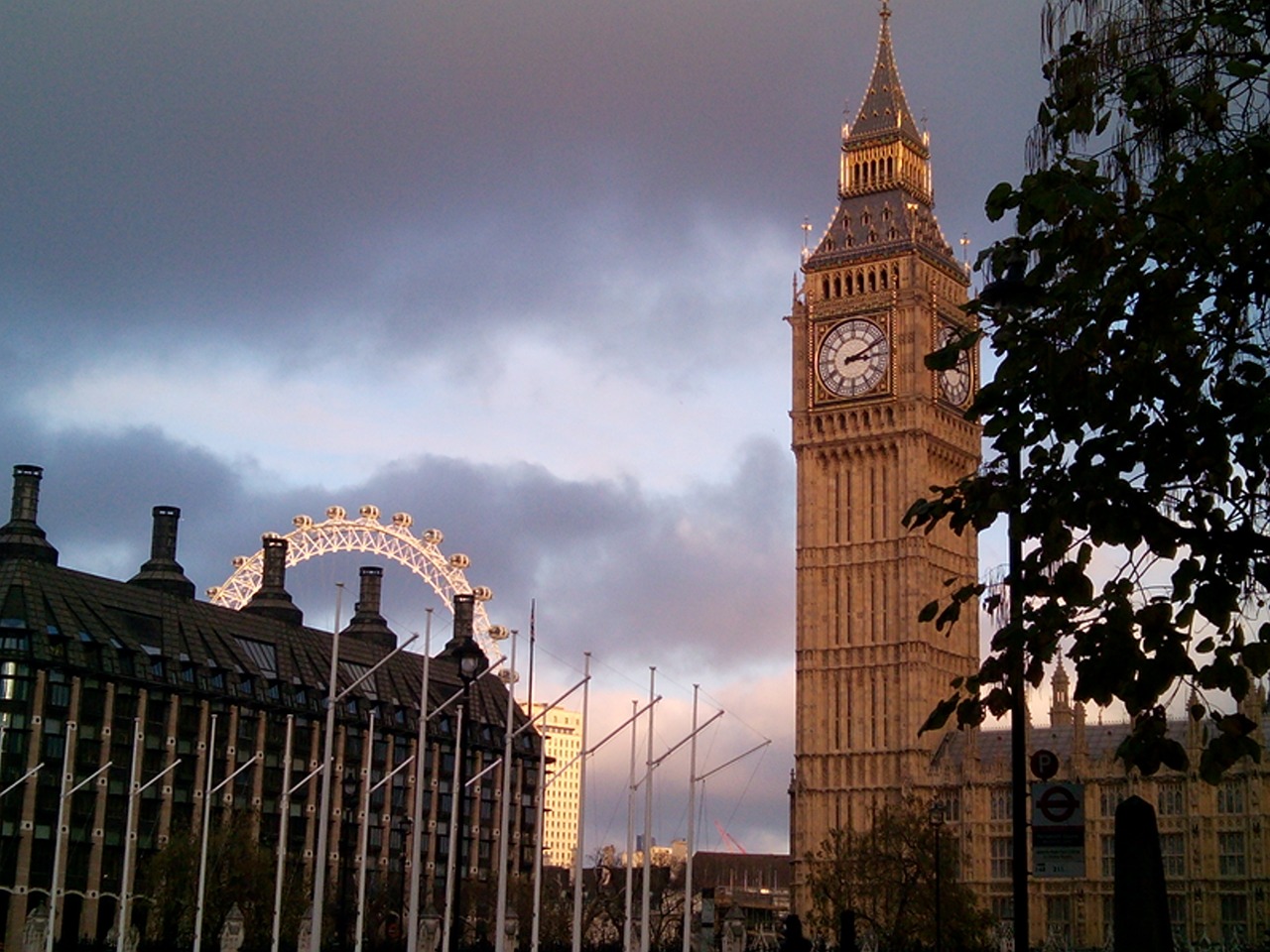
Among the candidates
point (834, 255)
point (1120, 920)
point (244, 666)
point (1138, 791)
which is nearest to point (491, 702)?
point (244, 666)

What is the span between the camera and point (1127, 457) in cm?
1569

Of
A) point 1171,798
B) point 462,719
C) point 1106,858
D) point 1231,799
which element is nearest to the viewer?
point 462,719

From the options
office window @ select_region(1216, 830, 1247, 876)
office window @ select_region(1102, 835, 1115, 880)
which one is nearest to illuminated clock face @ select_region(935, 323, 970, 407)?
office window @ select_region(1102, 835, 1115, 880)

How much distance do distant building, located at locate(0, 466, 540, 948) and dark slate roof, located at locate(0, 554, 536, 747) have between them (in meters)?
0.13

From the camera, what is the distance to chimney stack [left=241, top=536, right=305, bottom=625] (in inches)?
5069

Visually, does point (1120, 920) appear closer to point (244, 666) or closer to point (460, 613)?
point (244, 666)

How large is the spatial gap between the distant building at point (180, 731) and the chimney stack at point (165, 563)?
0.46ft

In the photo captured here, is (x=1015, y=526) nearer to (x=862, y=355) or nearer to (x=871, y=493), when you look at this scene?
(x=871, y=493)

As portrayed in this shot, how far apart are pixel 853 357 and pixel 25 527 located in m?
51.3

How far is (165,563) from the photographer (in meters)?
119

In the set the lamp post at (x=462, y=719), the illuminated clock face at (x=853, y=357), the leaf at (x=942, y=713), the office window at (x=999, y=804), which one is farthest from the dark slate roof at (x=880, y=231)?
the leaf at (x=942, y=713)

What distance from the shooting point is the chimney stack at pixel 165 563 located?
117438 mm

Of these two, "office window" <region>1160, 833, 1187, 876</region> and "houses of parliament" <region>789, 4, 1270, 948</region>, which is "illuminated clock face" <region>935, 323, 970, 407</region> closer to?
"houses of parliament" <region>789, 4, 1270, 948</region>

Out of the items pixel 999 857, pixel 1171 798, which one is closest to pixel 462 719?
pixel 1171 798
